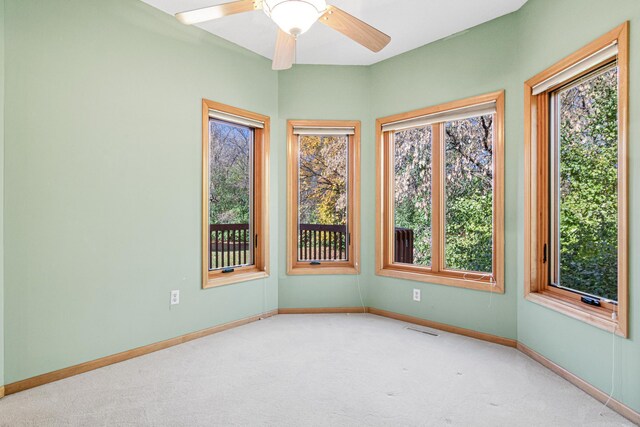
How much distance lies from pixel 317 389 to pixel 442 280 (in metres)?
1.71

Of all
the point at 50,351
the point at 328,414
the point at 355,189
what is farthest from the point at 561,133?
the point at 50,351

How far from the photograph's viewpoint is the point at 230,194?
3689 millimetres

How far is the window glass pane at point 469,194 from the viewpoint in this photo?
328 cm

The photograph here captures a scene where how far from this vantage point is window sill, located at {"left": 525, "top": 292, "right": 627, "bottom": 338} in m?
2.10

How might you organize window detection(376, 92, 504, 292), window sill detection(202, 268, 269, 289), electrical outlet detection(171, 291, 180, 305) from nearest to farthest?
electrical outlet detection(171, 291, 180, 305)
window detection(376, 92, 504, 292)
window sill detection(202, 268, 269, 289)

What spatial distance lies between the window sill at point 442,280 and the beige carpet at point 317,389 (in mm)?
463

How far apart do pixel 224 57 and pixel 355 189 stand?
72.4 inches

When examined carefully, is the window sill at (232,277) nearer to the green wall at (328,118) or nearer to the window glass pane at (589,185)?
the green wall at (328,118)

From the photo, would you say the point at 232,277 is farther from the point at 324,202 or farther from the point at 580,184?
the point at 580,184

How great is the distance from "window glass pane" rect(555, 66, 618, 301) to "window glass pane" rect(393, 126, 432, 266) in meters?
1.19

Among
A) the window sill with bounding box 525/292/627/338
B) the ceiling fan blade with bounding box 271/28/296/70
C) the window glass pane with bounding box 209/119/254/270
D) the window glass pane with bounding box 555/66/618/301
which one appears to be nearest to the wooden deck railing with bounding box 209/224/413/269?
the window glass pane with bounding box 209/119/254/270

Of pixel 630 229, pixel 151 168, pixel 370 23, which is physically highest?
pixel 370 23

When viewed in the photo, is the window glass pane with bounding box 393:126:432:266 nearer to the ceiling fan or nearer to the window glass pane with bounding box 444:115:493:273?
the window glass pane with bounding box 444:115:493:273

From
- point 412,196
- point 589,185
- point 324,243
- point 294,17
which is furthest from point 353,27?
point 324,243
